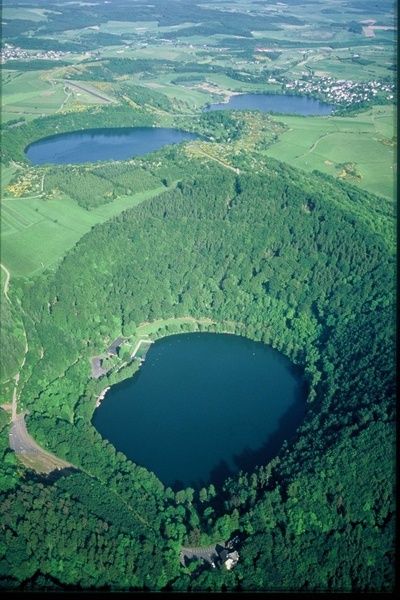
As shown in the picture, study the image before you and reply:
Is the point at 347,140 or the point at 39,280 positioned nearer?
the point at 39,280

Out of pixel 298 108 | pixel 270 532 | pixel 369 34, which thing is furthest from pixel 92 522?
pixel 369 34

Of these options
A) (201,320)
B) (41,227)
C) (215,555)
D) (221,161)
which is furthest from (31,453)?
(221,161)

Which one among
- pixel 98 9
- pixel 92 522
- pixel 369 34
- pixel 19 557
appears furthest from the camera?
pixel 98 9

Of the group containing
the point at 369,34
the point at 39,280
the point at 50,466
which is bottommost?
the point at 50,466

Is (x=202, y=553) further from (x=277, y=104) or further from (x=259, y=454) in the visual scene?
(x=277, y=104)

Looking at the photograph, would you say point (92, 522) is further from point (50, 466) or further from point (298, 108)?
point (298, 108)

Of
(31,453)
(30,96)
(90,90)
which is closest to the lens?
(31,453)
